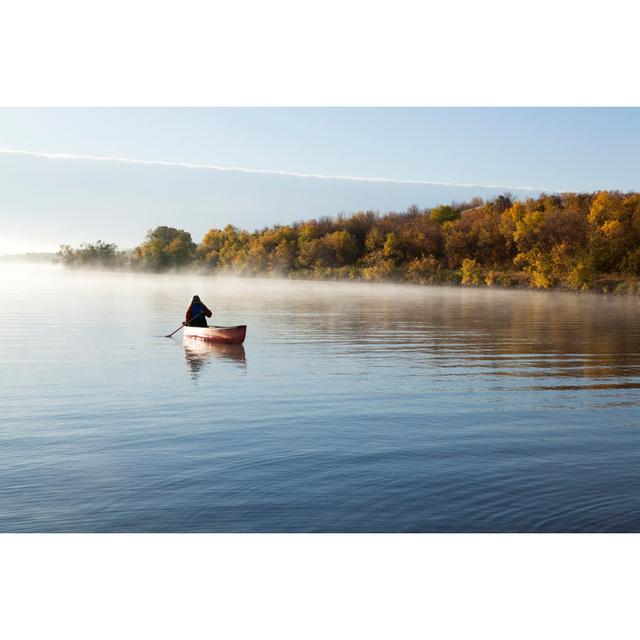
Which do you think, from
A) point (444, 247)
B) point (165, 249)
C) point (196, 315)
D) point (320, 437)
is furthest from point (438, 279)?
point (320, 437)

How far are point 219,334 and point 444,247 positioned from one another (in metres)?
99.4

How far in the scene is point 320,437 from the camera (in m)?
14.2

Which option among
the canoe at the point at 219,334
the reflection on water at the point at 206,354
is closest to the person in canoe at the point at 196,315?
the canoe at the point at 219,334

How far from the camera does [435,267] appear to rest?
12469 cm

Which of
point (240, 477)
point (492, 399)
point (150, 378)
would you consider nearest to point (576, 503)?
point (240, 477)

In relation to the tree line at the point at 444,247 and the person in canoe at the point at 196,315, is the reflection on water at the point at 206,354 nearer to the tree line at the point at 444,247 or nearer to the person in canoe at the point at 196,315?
the person in canoe at the point at 196,315

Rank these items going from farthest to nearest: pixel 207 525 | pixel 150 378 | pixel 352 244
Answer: pixel 352 244 < pixel 150 378 < pixel 207 525

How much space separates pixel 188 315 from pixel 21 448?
730 inches

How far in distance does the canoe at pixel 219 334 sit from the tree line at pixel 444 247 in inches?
2573

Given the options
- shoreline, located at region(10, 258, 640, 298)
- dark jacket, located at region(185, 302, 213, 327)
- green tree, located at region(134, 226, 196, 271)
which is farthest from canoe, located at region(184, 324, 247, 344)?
green tree, located at region(134, 226, 196, 271)

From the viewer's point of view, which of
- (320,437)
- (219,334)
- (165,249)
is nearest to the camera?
(320,437)

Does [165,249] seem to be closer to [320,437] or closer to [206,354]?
[206,354]

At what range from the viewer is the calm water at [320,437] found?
32.9 ft

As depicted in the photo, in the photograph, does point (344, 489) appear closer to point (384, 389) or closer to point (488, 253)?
point (384, 389)
